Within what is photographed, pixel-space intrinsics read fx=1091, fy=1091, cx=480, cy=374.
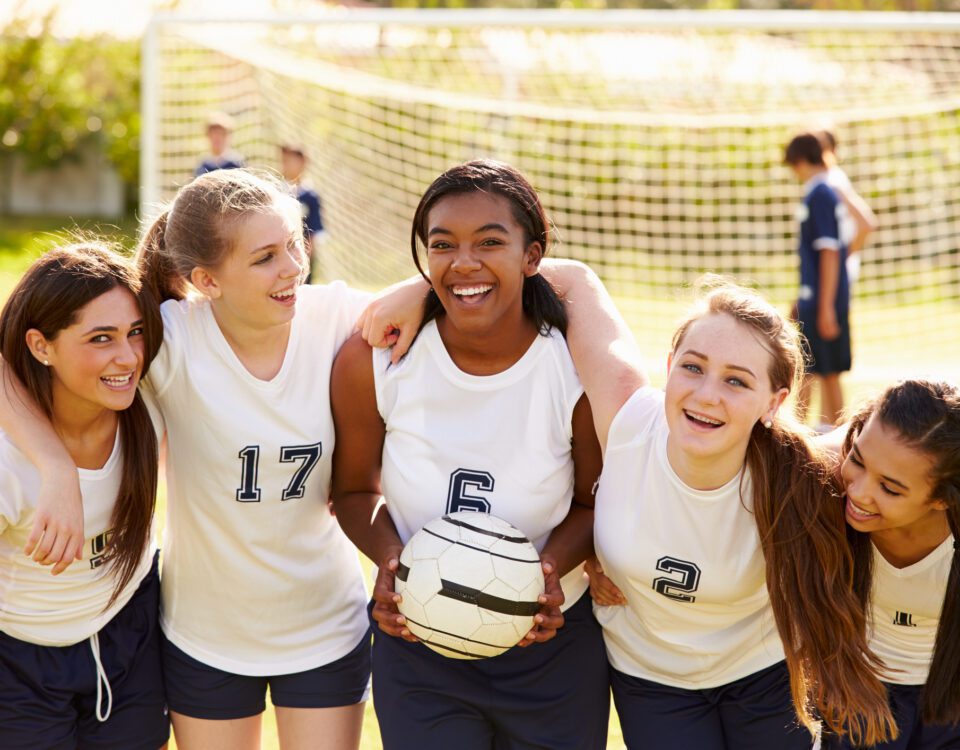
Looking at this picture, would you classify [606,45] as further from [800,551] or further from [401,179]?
[800,551]

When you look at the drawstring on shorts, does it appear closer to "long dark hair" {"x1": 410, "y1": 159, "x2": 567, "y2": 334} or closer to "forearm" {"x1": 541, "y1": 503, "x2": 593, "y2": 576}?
"forearm" {"x1": 541, "y1": 503, "x2": 593, "y2": 576}

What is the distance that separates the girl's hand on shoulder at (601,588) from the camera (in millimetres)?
2949

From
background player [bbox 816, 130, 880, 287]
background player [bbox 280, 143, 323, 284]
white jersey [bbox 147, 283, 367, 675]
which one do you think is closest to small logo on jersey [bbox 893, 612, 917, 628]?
white jersey [bbox 147, 283, 367, 675]

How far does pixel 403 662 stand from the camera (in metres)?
2.88

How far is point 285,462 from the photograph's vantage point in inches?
119

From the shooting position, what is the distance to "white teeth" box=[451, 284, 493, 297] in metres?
2.79

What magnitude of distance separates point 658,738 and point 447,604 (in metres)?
0.71

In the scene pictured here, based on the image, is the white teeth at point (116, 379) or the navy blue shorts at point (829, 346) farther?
the navy blue shorts at point (829, 346)

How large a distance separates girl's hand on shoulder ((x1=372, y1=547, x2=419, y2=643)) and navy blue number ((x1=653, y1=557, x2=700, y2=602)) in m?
0.65

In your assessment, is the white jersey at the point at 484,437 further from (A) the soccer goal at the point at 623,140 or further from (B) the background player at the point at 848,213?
(A) the soccer goal at the point at 623,140

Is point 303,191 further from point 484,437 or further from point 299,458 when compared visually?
point 484,437

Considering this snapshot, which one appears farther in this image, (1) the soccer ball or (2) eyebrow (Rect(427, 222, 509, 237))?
Result: (2) eyebrow (Rect(427, 222, 509, 237))

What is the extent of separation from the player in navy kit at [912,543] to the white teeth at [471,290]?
40.5 inches

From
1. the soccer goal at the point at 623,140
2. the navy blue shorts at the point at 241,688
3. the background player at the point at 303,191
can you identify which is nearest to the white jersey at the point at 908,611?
the navy blue shorts at the point at 241,688
